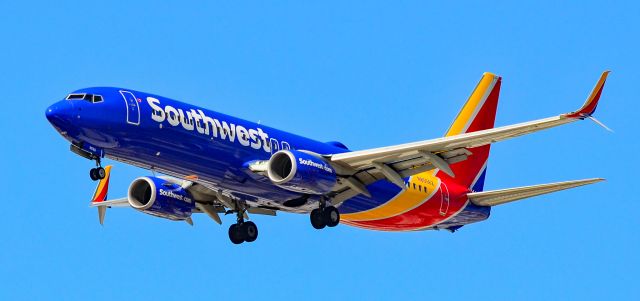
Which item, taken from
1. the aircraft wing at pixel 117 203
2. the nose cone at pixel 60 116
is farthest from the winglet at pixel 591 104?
the aircraft wing at pixel 117 203

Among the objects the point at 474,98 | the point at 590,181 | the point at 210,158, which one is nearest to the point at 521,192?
the point at 590,181

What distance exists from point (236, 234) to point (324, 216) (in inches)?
194

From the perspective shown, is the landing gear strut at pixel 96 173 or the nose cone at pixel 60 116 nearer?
the nose cone at pixel 60 116

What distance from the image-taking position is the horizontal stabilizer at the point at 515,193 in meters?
47.2

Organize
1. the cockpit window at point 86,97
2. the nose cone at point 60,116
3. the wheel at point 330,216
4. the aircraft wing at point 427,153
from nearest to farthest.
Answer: the nose cone at point 60,116 < the aircraft wing at point 427,153 < the cockpit window at point 86,97 < the wheel at point 330,216

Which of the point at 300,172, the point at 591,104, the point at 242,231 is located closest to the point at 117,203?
the point at 242,231

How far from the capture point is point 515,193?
51125 millimetres

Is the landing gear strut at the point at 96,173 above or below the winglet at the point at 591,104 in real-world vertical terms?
below

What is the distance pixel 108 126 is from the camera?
140 feet

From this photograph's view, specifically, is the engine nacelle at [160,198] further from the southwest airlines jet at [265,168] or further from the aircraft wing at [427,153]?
the aircraft wing at [427,153]

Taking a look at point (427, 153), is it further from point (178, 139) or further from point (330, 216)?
point (178, 139)

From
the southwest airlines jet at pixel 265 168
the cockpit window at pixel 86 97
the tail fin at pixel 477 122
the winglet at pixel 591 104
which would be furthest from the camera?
the tail fin at pixel 477 122

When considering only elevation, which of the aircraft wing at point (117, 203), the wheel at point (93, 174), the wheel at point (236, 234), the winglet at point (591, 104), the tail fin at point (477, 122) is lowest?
the wheel at point (93, 174)

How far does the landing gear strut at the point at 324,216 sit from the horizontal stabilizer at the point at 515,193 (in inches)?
315
